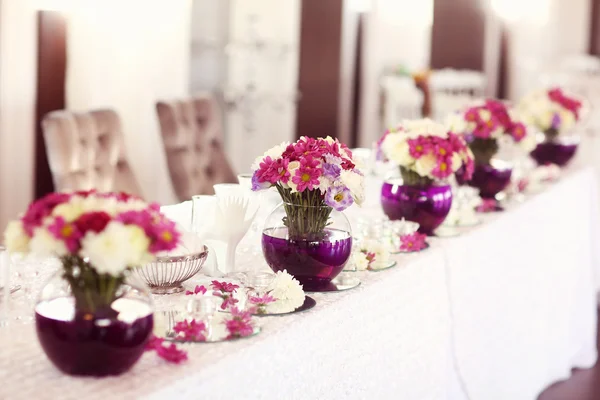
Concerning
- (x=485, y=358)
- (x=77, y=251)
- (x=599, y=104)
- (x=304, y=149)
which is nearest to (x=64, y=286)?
(x=77, y=251)

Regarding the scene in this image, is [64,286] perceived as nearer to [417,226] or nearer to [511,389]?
[417,226]

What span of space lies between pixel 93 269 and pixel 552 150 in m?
2.97

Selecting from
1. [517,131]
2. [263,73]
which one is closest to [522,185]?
[517,131]

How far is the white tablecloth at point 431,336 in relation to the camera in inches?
52.6

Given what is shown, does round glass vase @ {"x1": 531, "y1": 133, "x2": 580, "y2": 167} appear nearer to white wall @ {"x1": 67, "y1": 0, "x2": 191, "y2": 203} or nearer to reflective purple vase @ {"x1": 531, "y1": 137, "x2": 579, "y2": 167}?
reflective purple vase @ {"x1": 531, "y1": 137, "x2": 579, "y2": 167}

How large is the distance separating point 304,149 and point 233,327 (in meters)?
0.43

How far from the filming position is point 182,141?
4.00 meters

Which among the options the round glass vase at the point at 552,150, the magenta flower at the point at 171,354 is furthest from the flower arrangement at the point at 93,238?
the round glass vase at the point at 552,150

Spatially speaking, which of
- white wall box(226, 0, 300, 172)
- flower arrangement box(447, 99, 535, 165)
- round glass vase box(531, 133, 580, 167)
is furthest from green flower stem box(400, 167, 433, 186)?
white wall box(226, 0, 300, 172)

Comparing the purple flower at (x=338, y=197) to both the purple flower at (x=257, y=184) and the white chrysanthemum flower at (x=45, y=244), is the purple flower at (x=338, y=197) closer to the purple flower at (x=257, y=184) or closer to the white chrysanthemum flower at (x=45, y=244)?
the purple flower at (x=257, y=184)

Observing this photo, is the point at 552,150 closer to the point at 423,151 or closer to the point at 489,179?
the point at 489,179

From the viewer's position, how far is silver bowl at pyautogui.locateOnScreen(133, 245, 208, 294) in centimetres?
170

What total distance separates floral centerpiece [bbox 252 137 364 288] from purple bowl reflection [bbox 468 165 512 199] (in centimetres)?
126

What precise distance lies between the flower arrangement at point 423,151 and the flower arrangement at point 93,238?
3.80 feet
